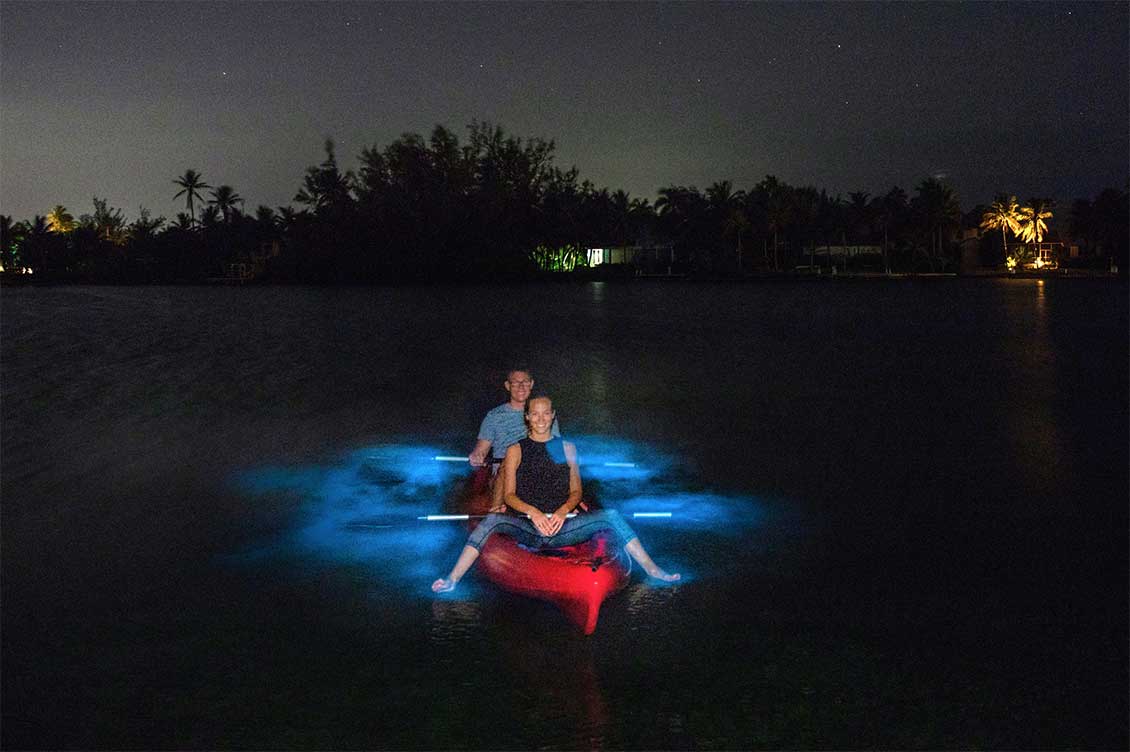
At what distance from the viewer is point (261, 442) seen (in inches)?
653

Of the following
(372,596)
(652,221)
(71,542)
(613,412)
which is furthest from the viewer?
(652,221)

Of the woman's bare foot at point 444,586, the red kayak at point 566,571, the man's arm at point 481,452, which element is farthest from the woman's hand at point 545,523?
the man's arm at point 481,452

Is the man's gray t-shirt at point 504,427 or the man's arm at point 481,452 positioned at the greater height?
the man's gray t-shirt at point 504,427

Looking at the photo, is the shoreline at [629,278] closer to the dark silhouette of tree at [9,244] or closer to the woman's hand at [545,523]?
the dark silhouette of tree at [9,244]

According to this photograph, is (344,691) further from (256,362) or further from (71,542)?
(256,362)

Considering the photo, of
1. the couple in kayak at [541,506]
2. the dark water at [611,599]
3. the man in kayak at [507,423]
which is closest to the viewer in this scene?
the dark water at [611,599]

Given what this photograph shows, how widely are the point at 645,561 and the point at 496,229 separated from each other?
105344 mm

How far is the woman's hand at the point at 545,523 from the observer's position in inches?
325

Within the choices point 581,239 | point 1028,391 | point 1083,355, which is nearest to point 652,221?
point 581,239

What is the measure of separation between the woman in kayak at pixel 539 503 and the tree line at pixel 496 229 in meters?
103

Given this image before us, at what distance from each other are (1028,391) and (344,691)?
797 inches

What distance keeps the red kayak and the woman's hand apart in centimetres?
15

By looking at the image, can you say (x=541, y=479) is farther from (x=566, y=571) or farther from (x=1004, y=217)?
(x=1004, y=217)

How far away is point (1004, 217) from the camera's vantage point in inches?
5492
